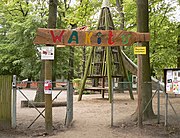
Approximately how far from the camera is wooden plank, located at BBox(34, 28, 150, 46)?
802cm

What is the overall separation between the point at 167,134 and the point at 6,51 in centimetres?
3090

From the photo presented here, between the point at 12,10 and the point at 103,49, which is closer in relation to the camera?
the point at 103,49

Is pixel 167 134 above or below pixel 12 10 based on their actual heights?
below

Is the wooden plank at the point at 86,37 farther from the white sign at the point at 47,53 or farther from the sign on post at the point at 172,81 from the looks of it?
the sign on post at the point at 172,81

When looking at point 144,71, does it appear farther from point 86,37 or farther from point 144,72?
point 86,37

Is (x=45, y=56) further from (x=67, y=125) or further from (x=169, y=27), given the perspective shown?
(x=169, y=27)

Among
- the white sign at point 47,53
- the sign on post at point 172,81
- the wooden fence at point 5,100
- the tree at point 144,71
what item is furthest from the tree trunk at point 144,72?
the wooden fence at point 5,100

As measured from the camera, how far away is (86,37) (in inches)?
332

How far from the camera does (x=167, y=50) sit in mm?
21688

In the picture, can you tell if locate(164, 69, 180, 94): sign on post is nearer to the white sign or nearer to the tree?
the tree

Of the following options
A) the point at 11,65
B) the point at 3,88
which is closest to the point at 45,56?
the point at 3,88

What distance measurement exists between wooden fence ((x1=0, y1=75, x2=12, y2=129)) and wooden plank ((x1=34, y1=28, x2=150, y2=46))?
5.43 ft

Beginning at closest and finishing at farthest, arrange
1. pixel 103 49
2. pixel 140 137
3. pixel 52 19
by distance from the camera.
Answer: pixel 140 137 → pixel 52 19 → pixel 103 49

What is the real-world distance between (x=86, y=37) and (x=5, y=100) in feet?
10.6
